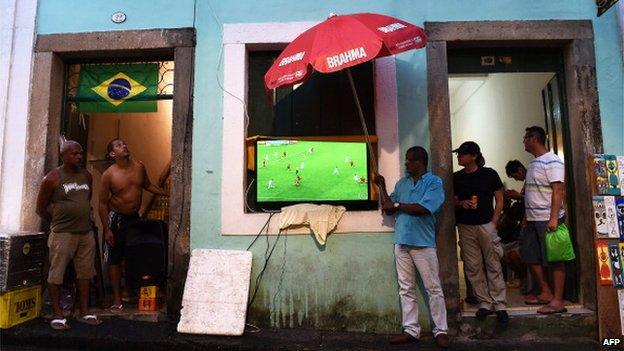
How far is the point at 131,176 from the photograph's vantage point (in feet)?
18.3

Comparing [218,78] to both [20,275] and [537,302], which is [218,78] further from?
[537,302]

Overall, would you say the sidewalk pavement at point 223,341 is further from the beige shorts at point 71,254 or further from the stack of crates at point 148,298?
the beige shorts at point 71,254

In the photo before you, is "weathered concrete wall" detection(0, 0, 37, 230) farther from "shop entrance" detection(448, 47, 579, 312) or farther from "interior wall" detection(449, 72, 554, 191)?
"interior wall" detection(449, 72, 554, 191)

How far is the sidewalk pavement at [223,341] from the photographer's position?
454 cm

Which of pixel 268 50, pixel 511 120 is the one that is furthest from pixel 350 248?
pixel 511 120

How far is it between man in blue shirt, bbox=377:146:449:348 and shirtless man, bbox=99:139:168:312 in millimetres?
3103

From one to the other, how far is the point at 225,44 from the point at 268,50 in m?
0.53

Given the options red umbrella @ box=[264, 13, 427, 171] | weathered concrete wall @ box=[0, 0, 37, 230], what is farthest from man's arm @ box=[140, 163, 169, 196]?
red umbrella @ box=[264, 13, 427, 171]

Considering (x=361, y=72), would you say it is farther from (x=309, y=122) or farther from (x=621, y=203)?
(x=621, y=203)

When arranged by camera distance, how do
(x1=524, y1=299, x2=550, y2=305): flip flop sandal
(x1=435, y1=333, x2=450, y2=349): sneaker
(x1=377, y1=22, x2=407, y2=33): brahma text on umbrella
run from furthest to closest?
(x1=524, y1=299, x2=550, y2=305): flip flop sandal
(x1=435, y1=333, x2=450, y2=349): sneaker
(x1=377, y1=22, x2=407, y2=33): brahma text on umbrella

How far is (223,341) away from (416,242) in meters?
2.21

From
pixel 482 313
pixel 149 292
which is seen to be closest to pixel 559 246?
pixel 482 313

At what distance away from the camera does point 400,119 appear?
17.1 feet

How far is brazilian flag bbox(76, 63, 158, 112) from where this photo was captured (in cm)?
577
